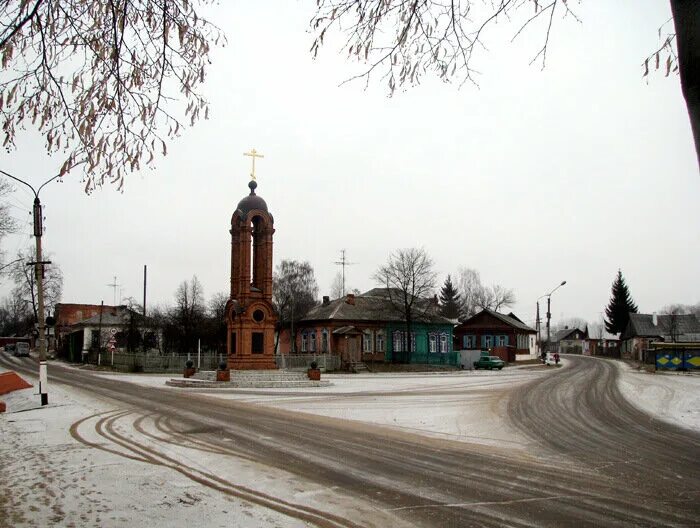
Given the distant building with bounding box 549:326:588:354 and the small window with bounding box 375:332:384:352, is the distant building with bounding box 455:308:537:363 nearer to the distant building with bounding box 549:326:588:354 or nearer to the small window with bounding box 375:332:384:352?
the small window with bounding box 375:332:384:352

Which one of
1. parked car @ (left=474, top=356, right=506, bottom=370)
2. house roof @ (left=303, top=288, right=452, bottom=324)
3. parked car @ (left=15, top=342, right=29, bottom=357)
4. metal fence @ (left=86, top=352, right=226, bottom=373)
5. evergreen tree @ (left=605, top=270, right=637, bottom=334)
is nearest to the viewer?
metal fence @ (left=86, top=352, right=226, bottom=373)

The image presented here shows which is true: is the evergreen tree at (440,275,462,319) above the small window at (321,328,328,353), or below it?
above

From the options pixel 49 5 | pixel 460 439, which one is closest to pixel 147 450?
pixel 460 439

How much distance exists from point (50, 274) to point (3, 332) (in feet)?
270

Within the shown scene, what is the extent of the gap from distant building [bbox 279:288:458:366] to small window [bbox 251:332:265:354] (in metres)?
19.2

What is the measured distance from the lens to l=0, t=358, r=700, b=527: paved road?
7109mm

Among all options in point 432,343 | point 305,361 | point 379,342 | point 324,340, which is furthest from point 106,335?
point 432,343

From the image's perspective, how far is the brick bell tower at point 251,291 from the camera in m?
35.1

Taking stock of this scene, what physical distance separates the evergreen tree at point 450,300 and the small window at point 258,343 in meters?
70.9

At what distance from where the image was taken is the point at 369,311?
6147 cm

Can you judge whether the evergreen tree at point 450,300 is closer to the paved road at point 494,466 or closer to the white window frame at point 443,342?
the white window frame at point 443,342

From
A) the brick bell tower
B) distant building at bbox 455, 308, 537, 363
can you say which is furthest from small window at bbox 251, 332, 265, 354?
distant building at bbox 455, 308, 537, 363

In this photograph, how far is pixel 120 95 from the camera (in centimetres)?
663

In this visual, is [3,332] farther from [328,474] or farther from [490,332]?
[328,474]
